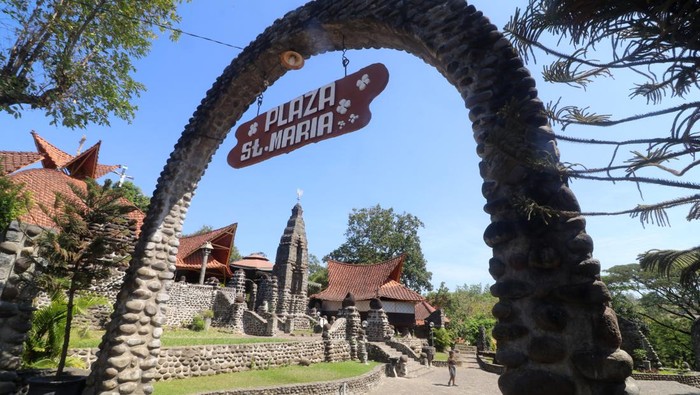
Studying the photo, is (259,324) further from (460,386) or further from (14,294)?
(14,294)

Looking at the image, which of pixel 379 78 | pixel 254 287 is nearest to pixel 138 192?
pixel 254 287

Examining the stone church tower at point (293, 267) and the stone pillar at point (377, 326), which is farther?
the stone church tower at point (293, 267)

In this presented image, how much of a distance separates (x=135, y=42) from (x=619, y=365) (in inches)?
502

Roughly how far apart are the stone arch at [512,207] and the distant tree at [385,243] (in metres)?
38.5

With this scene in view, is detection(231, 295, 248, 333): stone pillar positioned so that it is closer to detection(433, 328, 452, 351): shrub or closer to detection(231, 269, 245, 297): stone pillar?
detection(231, 269, 245, 297): stone pillar

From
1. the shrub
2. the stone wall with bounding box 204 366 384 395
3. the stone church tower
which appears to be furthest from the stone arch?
the shrub

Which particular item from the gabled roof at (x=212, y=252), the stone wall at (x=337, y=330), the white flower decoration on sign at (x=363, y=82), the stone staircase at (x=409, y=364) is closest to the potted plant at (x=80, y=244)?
the white flower decoration on sign at (x=363, y=82)

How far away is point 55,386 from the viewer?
4.89 m

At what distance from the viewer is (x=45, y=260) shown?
5.71m

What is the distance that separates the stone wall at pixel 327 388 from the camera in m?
8.90

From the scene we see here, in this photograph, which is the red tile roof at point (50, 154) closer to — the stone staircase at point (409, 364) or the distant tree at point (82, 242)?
the distant tree at point (82, 242)

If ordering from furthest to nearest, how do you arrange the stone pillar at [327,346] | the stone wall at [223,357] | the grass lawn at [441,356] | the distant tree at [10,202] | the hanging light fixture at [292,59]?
the grass lawn at [441,356], the stone pillar at [327,346], the stone wall at [223,357], the distant tree at [10,202], the hanging light fixture at [292,59]

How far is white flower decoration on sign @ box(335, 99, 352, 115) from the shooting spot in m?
3.80

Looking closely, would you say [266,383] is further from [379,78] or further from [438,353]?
[438,353]
